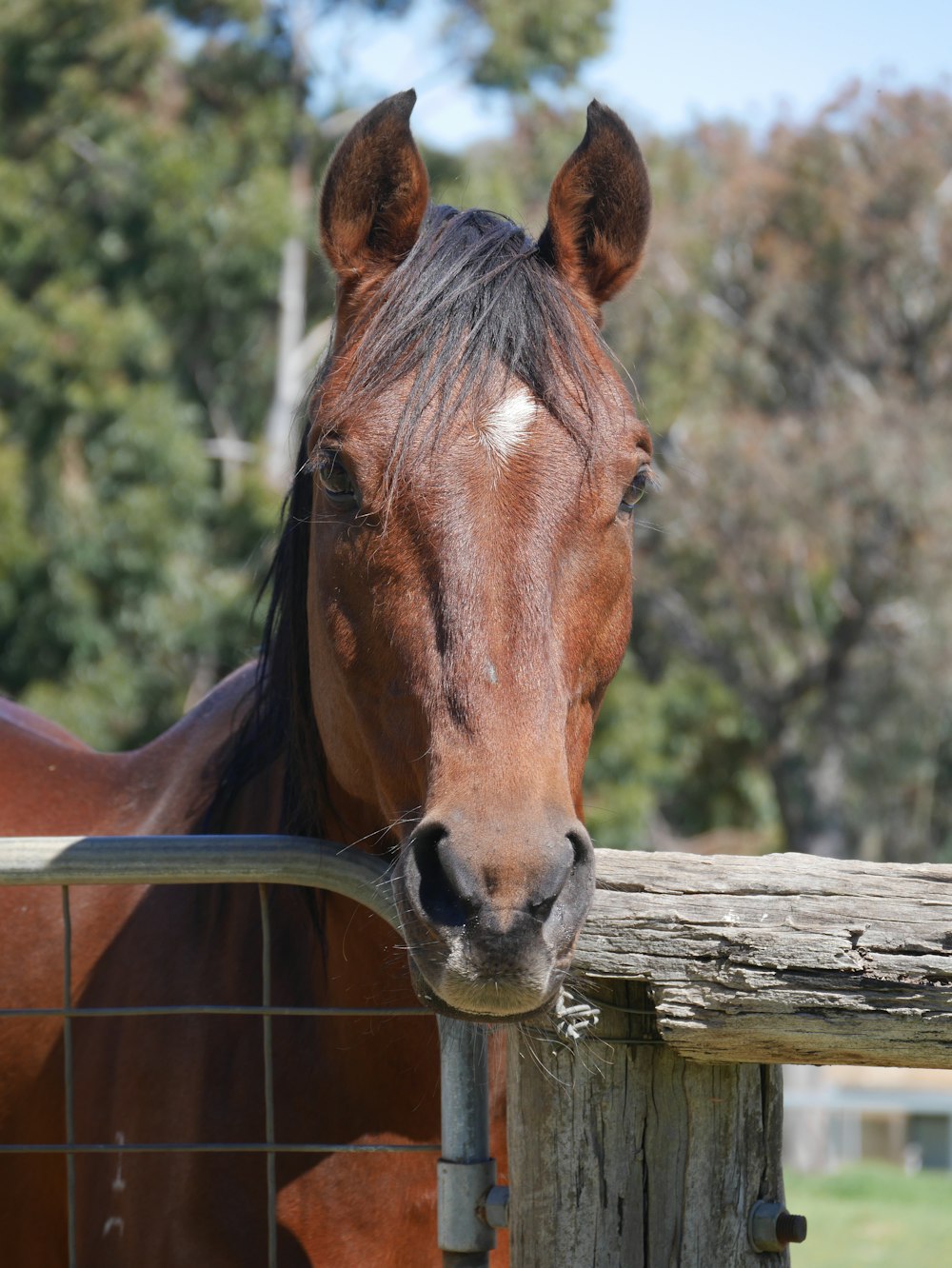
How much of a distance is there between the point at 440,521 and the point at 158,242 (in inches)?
583

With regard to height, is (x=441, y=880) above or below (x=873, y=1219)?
above

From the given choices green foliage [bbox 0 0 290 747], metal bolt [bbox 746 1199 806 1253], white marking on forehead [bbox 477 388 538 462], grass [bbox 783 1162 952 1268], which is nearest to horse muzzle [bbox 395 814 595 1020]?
metal bolt [bbox 746 1199 806 1253]

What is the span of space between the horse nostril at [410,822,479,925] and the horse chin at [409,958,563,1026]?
0.07 meters

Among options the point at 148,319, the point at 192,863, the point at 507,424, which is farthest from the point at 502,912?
the point at 148,319

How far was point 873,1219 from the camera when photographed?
26.9ft

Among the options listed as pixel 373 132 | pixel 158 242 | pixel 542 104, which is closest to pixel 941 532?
pixel 542 104

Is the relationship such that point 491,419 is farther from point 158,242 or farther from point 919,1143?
point 919,1143

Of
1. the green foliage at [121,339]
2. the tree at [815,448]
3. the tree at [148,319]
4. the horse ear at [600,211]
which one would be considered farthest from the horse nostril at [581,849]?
the tree at [815,448]

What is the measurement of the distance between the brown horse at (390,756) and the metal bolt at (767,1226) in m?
0.37

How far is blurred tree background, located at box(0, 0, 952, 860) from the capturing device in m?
14.5

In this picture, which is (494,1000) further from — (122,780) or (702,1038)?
(122,780)

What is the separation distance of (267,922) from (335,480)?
653 millimetres

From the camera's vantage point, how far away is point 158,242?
617 inches

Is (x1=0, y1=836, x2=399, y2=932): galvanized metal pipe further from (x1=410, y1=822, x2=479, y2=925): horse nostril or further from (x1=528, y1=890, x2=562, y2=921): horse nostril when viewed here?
(x1=528, y1=890, x2=562, y2=921): horse nostril
